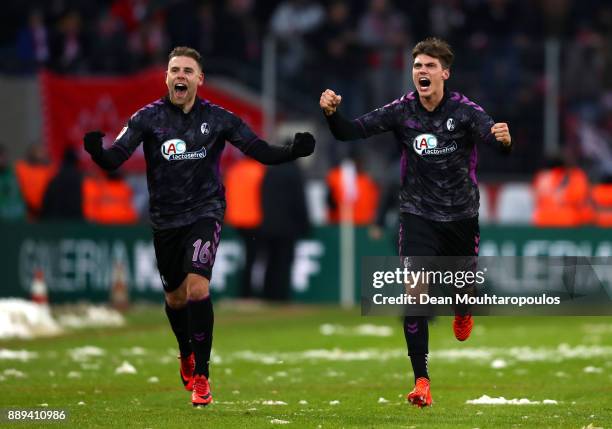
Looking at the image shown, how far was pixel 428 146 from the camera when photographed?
39.4 ft

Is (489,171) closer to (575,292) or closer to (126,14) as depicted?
(126,14)

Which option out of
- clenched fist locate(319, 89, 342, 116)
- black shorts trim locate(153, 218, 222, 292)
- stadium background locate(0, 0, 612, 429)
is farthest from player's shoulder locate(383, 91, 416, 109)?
stadium background locate(0, 0, 612, 429)

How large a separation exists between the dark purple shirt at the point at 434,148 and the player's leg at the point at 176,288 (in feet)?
5.37

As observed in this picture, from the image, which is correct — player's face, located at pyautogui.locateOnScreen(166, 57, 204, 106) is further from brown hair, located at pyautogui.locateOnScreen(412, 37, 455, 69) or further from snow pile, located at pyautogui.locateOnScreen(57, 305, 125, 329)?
snow pile, located at pyautogui.locateOnScreen(57, 305, 125, 329)

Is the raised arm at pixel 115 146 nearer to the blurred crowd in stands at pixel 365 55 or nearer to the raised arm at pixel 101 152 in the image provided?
the raised arm at pixel 101 152

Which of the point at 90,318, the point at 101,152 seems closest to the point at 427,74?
the point at 101,152

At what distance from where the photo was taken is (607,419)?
10969mm

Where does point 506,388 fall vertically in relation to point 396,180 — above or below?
below

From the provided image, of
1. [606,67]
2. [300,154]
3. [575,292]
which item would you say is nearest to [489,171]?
[606,67]

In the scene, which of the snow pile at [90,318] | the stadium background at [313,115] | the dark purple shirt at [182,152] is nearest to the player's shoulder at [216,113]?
the dark purple shirt at [182,152]

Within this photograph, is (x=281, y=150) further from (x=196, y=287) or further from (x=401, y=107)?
(x=196, y=287)

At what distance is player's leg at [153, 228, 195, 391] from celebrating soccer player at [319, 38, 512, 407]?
1481 mm

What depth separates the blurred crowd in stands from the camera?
24.9 meters

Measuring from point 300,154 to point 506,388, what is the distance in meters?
3.04
